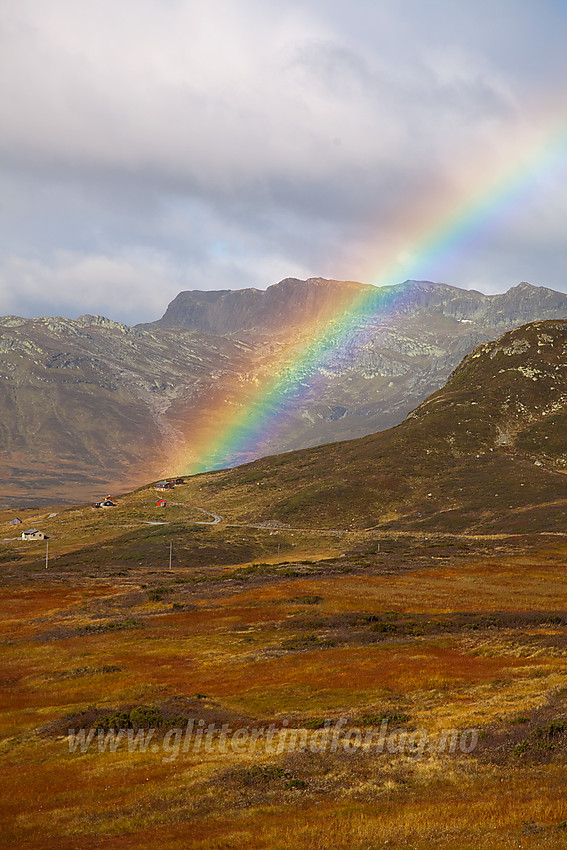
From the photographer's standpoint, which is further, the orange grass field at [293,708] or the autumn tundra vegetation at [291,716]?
the autumn tundra vegetation at [291,716]

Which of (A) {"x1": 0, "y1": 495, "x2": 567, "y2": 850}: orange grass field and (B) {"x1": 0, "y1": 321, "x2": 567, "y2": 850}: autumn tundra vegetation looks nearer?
(A) {"x1": 0, "y1": 495, "x2": 567, "y2": 850}: orange grass field

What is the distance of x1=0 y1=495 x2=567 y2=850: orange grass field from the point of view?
23.1 metres

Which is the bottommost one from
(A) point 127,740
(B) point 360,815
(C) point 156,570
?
(C) point 156,570

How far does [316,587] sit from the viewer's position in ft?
322

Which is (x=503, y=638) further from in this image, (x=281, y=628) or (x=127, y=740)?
(x=127, y=740)

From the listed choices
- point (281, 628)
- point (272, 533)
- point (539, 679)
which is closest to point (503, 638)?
point (539, 679)

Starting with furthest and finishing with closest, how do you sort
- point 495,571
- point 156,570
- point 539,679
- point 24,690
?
point 156,570 → point 495,571 → point 24,690 → point 539,679

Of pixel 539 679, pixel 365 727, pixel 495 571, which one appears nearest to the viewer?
pixel 365 727

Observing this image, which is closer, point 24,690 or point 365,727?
point 365,727

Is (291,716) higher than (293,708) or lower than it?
higher

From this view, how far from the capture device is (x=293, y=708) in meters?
39.5

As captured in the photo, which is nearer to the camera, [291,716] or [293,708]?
[291,716]

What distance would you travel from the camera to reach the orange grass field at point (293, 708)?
23.1 m

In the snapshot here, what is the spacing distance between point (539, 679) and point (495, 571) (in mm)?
68544
